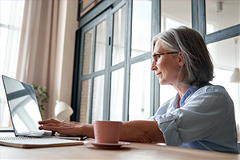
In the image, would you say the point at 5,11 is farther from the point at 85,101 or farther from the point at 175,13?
the point at 175,13

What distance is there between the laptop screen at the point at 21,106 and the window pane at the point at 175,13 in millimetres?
1187

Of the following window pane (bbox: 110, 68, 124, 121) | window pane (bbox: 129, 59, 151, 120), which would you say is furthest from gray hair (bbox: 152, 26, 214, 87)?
window pane (bbox: 110, 68, 124, 121)

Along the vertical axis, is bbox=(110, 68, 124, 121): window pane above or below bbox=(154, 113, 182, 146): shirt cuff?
above

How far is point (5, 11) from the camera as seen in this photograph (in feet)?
12.8

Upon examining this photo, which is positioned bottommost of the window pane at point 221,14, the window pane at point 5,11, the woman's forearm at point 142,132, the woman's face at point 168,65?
the woman's forearm at point 142,132

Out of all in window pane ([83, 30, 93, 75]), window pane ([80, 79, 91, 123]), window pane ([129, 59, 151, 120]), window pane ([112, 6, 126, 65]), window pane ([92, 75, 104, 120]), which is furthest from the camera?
window pane ([83, 30, 93, 75])

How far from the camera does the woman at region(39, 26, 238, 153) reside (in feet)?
2.64

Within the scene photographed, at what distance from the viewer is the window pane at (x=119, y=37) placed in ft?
8.71

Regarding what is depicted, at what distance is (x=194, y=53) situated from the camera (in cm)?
109

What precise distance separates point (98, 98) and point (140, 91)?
34.6 inches

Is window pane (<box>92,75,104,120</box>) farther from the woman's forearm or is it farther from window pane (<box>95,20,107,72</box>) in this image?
the woman's forearm

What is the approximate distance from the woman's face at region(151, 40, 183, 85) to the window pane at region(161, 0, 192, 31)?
632 millimetres

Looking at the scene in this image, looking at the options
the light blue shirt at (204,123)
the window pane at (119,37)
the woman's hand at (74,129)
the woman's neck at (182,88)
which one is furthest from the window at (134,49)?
the woman's hand at (74,129)

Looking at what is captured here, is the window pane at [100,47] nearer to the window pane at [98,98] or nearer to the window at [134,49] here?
the window at [134,49]
